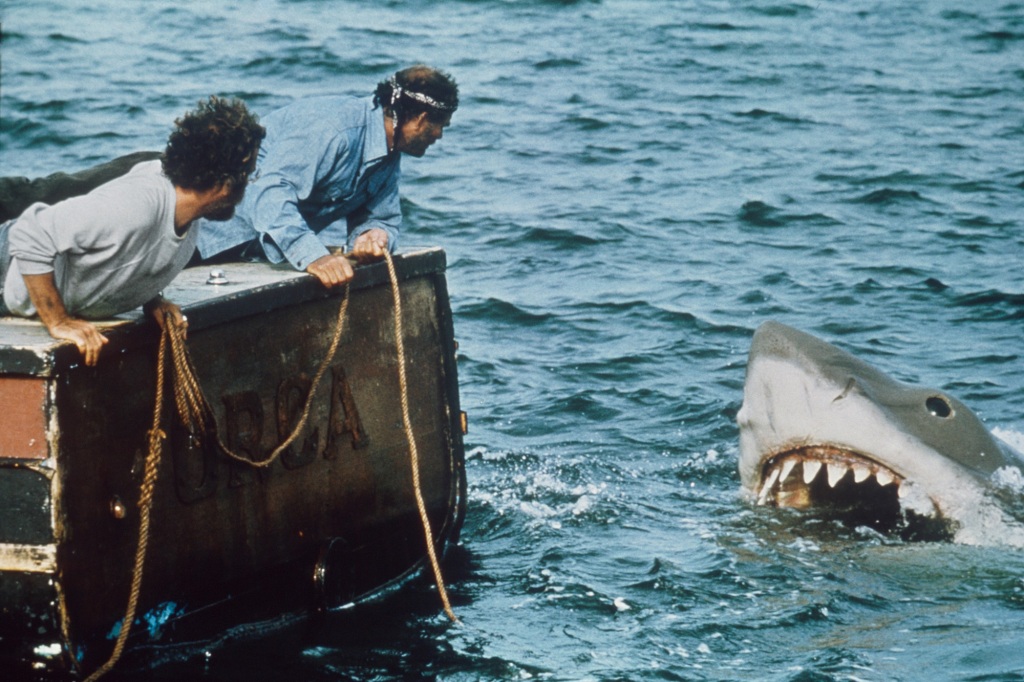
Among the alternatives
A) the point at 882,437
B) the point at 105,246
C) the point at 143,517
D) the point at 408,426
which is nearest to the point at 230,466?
the point at 143,517

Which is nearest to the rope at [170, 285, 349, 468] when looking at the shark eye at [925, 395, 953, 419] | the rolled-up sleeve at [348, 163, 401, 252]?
the rolled-up sleeve at [348, 163, 401, 252]

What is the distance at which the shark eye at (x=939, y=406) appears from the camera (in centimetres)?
530

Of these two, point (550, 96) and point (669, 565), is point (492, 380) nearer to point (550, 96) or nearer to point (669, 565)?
point (669, 565)

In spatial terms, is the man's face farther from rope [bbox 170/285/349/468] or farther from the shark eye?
the shark eye

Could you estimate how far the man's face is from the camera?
5156 millimetres

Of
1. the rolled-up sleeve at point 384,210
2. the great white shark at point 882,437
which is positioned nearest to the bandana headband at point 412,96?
the rolled-up sleeve at point 384,210

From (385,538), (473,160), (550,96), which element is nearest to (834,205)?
(473,160)

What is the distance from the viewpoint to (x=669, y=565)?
5.36m

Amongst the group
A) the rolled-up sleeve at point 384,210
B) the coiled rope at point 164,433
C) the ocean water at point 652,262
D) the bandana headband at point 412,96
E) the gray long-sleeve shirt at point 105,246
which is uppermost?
the bandana headband at point 412,96

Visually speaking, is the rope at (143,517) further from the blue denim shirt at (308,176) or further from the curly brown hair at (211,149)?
the blue denim shirt at (308,176)

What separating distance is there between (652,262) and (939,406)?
183 inches

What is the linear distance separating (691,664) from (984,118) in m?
10.2

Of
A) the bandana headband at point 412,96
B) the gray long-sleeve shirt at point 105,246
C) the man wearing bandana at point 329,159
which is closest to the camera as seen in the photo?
the gray long-sleeve shirt at point 105,246

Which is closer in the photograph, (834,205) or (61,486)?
(61,486)
